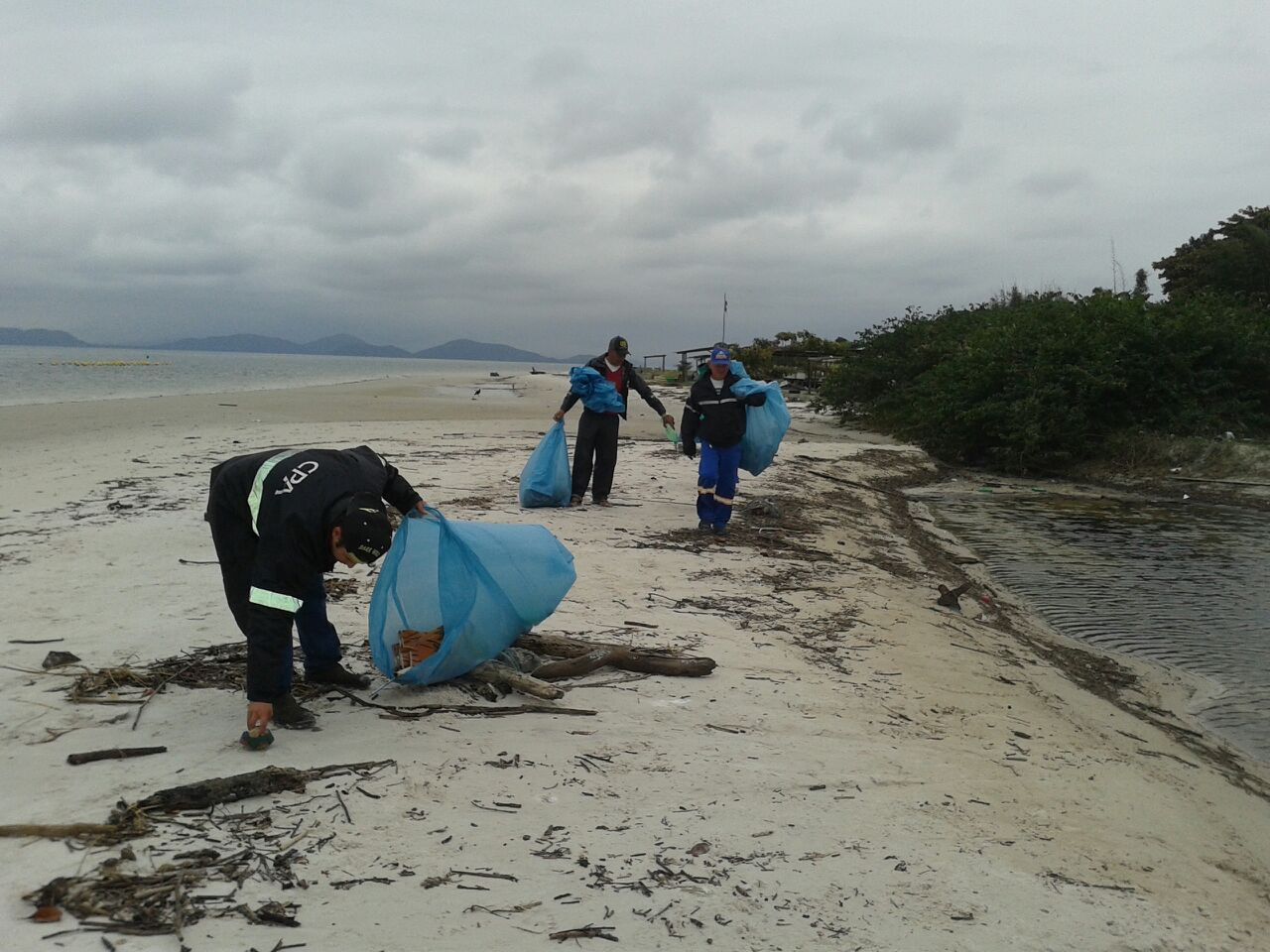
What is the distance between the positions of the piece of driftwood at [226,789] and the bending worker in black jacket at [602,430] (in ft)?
19.1

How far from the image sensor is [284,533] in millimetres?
3166

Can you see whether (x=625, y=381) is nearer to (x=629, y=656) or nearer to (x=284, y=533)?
(x=629, y=656)

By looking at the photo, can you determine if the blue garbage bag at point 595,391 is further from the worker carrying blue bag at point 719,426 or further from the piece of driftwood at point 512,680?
the piece of driftwood at point 512,680

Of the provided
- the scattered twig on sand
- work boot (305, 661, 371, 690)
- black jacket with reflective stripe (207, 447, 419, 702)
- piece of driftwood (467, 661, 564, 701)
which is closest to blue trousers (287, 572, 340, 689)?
work boot (305, 661, 371, 690)

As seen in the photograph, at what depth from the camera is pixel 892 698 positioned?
14.3ft

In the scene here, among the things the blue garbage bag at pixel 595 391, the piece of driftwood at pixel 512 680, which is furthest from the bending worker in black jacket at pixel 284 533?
the blue garbage bag at pixel 595 391

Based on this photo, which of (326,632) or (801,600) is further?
(801,600)

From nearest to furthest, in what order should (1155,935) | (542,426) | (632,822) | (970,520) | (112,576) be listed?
1. (1155,935)
2. (632,822)
3. (112,576)
4. (970,520)
5. (542,426)

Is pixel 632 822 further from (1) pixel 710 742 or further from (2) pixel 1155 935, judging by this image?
(2) pixel 1155 935

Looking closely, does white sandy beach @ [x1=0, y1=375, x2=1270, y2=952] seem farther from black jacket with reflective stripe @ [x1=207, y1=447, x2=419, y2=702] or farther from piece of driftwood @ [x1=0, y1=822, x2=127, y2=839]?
black jacket with reflective stripe @ [x1=207, y1=447, x2=419, y2=702]

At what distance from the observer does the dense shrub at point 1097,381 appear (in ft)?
51.4

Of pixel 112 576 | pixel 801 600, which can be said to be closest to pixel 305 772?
pixel 112 576

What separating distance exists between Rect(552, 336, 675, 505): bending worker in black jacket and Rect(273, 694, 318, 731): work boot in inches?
210

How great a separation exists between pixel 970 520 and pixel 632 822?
9.52 meters
